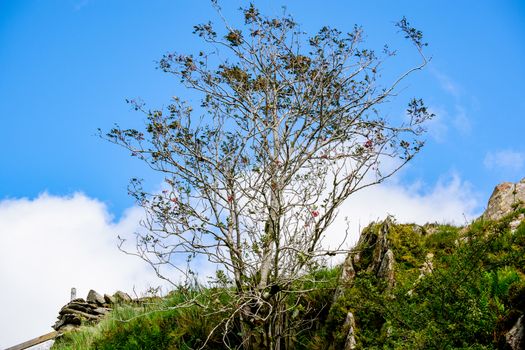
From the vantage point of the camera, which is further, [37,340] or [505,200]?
[37,340]

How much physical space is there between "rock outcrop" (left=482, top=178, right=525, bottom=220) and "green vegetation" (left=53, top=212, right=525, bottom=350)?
0.70 metres

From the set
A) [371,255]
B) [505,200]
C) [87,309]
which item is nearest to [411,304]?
[371,255]

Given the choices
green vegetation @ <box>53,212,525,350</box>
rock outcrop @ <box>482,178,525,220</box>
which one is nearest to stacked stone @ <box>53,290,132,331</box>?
green vegetation @ <box>53,212,525,350</box>

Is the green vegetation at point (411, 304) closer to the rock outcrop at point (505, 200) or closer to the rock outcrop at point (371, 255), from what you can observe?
the rock outcrop at point (371, 255)

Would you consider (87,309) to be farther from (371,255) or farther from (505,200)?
(505,200)

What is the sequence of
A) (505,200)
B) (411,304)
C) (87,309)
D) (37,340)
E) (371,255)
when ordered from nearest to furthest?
1. (411,304)
2. (371,255)
3. (505,200)
4. (37,340)
5. (87,309)

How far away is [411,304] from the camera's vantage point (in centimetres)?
880

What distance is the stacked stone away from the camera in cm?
1838

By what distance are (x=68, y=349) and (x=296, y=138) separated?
27.5 ft

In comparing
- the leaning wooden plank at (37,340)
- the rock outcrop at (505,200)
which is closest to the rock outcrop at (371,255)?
the rock outcrop at (505,200)

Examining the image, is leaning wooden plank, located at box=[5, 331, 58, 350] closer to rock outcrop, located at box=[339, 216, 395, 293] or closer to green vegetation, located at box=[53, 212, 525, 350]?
green vegetation, located at box=[53, 212, 525, 350]

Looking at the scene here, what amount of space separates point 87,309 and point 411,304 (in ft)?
42.5

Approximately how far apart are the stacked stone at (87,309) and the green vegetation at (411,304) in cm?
360

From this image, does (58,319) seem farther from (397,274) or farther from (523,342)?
(523,342)
